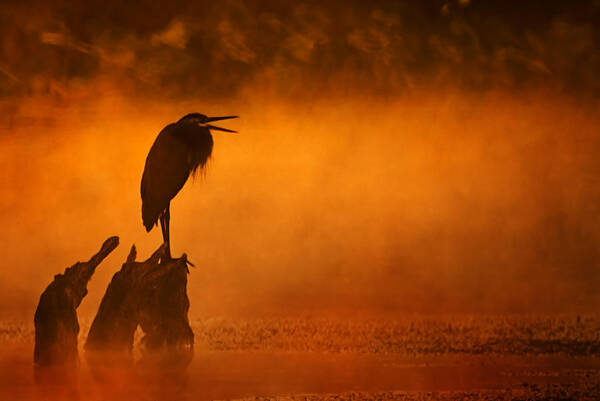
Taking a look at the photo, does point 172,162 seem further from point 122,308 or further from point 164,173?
point 122,308

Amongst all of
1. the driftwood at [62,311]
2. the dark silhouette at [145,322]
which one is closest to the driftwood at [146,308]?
the dark silhouette at [145,322]

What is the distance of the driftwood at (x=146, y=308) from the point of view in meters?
4.58

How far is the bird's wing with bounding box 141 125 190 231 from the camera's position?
4.85 meters

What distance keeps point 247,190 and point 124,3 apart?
4.89 ft

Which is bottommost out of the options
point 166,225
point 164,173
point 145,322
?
point 145,322

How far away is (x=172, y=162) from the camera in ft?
16.0

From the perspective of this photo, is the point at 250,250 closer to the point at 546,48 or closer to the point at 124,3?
the point at 124,3

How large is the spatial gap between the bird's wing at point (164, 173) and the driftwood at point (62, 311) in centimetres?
52

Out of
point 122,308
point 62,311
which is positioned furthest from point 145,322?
point 62,311

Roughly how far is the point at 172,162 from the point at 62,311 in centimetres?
102

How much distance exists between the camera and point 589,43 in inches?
233

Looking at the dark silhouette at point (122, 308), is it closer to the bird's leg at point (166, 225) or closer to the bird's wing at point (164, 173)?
the bird's leg at point (166, 225)

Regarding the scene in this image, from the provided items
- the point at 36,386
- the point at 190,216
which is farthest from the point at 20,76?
the point at 36,386

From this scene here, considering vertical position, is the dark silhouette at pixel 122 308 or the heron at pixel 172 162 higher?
the heron at pixel 172 162
